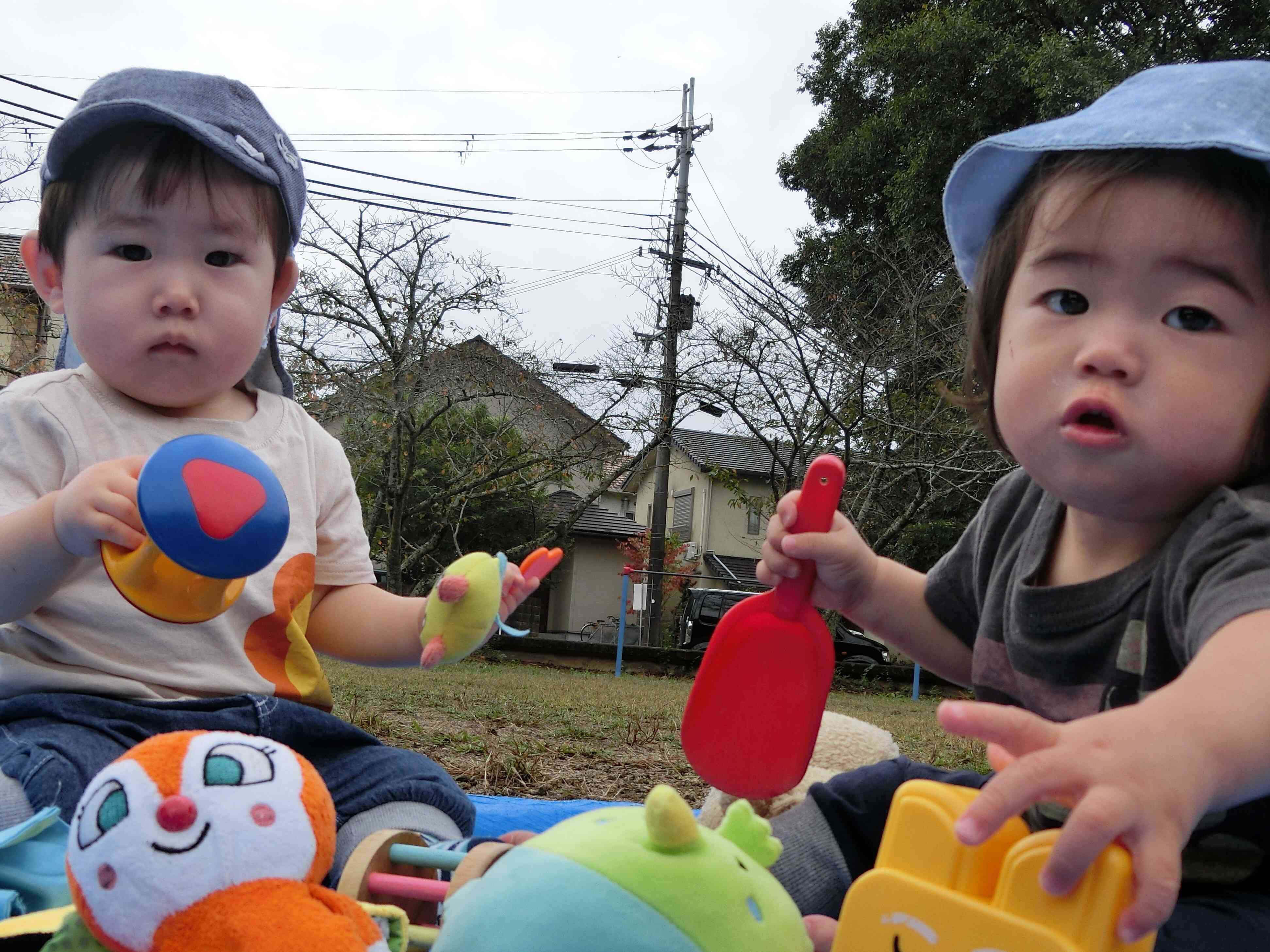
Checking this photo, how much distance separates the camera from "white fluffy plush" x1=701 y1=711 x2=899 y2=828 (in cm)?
133

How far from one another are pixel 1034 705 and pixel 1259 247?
0.43 metres

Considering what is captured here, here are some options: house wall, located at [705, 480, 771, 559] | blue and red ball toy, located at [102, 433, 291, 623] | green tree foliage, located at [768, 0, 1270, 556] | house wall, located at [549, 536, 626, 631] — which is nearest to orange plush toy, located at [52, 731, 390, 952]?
blue and red ball toy, located at [102, 433, 291, 623]

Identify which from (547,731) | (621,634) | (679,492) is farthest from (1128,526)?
(679,492)

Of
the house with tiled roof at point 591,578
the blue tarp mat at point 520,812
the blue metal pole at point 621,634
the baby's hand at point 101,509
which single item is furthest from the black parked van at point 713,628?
the baby's hand at point 101,509

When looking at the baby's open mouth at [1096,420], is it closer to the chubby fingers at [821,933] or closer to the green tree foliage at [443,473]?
the chubby fingers at [821,933]

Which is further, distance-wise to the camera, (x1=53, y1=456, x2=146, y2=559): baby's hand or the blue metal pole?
the blue metal pole

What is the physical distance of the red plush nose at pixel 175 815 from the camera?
0.59 metres

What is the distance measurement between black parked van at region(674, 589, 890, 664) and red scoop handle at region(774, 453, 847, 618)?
901cm

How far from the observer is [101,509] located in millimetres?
846

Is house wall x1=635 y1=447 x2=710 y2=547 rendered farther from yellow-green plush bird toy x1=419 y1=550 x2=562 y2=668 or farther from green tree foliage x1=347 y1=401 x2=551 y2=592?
yellow-green plush bird toy x1=419 y1=550 x2=562 y2=668

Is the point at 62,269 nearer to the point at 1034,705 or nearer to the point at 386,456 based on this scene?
the point at 1034,705

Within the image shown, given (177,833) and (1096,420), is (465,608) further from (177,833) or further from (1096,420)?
(1096,420)

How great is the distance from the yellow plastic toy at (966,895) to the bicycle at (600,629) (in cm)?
1522

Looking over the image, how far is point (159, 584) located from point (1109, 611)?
79 centimetres
